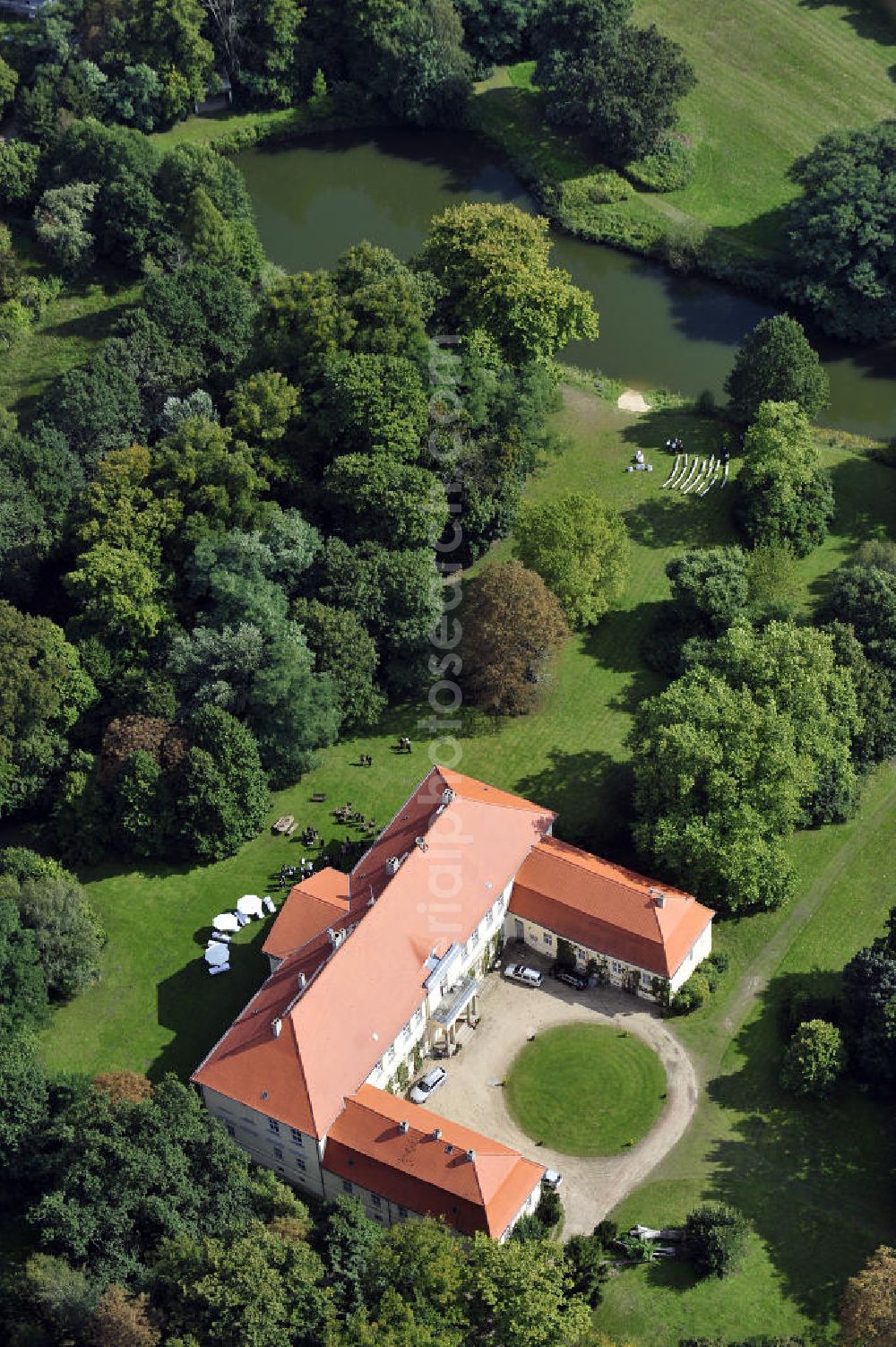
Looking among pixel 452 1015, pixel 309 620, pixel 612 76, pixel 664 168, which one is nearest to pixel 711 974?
pixel 452 1015

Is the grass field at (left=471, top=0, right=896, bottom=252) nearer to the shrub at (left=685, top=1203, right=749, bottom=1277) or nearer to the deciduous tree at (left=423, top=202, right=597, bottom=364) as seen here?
the deciduous tree at (left=423, top=202, right=597, bottom=364)

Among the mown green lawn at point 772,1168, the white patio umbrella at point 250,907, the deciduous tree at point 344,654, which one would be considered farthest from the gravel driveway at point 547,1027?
the deciduous tree at point 344,654

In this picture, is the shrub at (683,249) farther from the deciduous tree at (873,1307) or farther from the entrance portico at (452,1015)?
the deciduous tree at (873,1307)

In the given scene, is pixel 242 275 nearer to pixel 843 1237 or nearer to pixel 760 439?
pixel 760 439

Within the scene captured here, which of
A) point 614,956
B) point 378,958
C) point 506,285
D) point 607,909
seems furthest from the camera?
point 506,285

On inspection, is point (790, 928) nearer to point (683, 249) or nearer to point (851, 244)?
point (851, 244)

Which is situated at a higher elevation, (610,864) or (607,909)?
(607,909)

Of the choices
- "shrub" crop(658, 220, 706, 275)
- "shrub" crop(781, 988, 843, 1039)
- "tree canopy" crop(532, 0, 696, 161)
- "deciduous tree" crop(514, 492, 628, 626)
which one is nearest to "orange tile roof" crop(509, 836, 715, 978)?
"shrub" crop(781, 988, 843, 1039)
